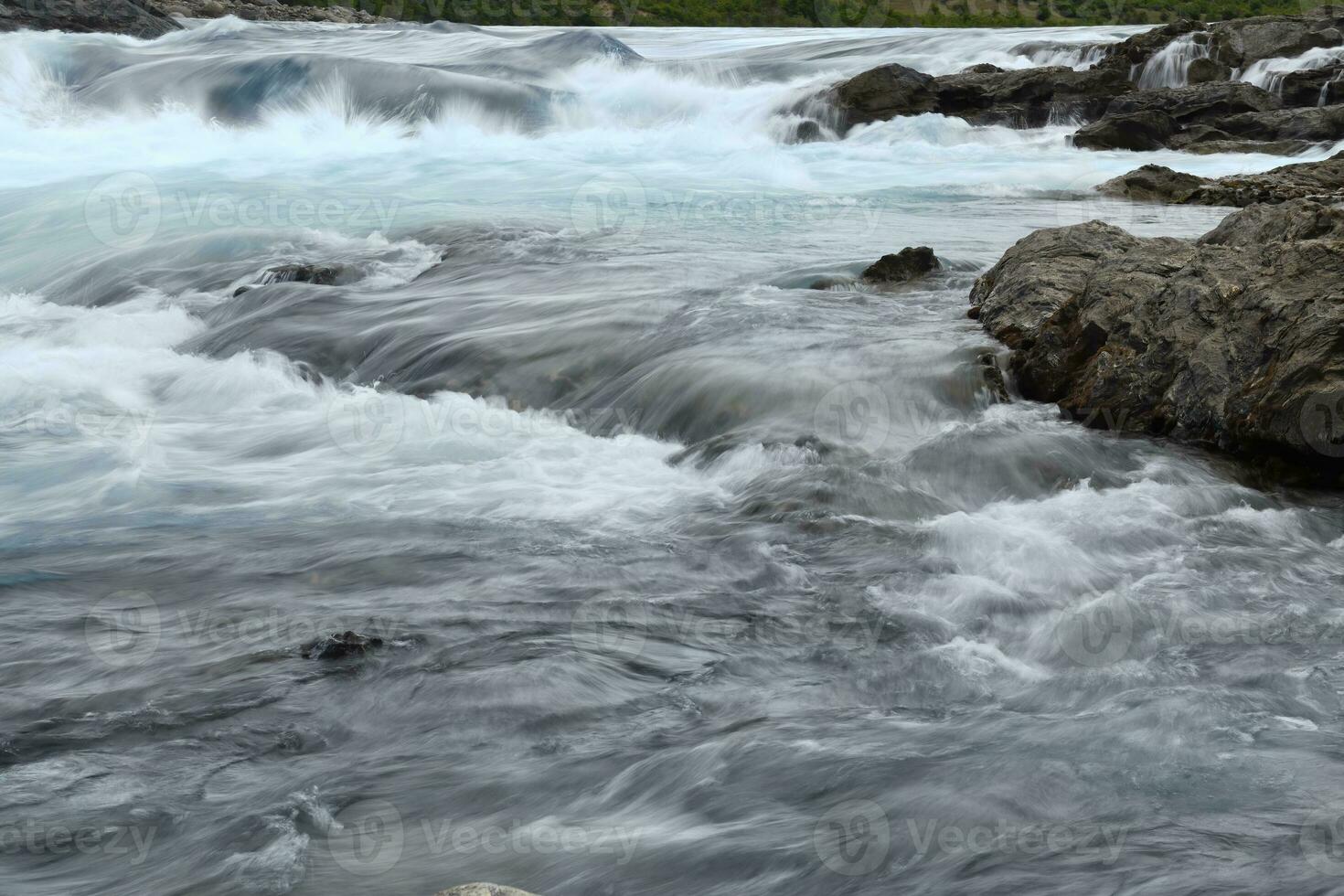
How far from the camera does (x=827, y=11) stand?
53969mm

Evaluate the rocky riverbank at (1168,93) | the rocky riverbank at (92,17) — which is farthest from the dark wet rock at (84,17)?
the rocky riverbank at (1168,93)

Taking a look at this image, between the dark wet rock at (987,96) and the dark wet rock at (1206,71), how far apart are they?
1.50 m

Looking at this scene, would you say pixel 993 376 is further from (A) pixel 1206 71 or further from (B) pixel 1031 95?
(A) pixel 1206 71

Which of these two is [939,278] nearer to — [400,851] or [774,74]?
[400,851]

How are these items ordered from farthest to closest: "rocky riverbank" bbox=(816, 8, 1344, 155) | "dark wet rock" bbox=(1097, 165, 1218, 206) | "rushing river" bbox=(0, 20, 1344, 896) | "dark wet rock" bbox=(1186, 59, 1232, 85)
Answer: "dark wet rock" bbox=(1186, 59, 1232, 85), "rocky riverbank" bbox=(816, 8, 1344, 155), "dark wet rock" bbox=(1097, 165, 1218, 206), "rushing river" bbox=(0, 20, 1344, 896)

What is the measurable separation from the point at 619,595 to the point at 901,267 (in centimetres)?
570

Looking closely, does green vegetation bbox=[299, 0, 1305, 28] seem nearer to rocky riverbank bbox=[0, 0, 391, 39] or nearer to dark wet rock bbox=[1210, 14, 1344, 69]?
rocky riverbank bbox=[0, 0, 391, 39]

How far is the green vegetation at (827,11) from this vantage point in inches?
1941

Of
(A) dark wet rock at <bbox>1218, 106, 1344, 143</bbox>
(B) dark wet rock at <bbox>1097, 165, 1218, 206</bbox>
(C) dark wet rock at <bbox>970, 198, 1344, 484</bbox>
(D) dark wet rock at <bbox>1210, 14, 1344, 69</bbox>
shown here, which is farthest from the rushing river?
(D) dark wet rock at <bbox>1210, 14, 1344, 69</bbox>

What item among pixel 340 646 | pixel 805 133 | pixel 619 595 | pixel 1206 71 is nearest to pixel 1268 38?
pixel 1206 71

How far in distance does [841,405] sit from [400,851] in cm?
435

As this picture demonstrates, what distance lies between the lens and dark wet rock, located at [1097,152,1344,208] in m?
14.5

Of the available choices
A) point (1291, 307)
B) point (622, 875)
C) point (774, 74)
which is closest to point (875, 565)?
point (622, 875)

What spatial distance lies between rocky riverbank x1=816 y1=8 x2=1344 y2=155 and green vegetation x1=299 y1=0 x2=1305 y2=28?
26.7 metres
